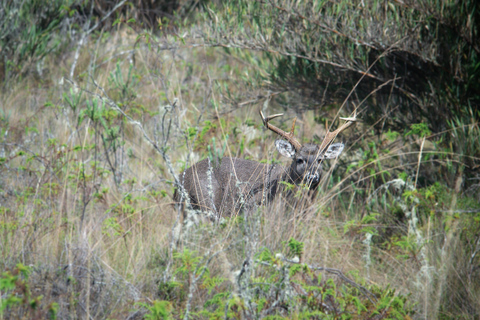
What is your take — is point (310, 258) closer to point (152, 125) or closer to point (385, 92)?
point (385, 92)

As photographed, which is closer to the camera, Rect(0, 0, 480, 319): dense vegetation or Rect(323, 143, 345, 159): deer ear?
Rect(0, 0, 480, 319): dense vegetation

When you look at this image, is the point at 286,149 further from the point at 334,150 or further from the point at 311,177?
the point at 311,177

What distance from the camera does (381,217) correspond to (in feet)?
15.9

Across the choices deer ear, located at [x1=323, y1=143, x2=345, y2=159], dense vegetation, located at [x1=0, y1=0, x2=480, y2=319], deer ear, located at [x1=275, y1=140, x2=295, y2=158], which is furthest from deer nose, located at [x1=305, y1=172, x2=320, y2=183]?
deer ear, located at [x1=275, y1=140, x2=295, y2=158]

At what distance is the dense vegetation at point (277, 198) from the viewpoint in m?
2.86

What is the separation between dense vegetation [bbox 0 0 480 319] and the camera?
286 centimetres

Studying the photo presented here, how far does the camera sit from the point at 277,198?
4426mm

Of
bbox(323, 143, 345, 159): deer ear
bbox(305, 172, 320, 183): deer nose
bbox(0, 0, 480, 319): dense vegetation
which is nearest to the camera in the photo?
bbox(0, 0, 480, 319): dense vegetation

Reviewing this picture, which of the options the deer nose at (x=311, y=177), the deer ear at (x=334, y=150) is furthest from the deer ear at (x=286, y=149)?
the deer nose at (x=311, y=177)

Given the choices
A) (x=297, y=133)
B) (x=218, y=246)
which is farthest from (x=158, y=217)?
(x=297, y=133)

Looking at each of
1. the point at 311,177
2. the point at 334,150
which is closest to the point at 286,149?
the point at 334,150

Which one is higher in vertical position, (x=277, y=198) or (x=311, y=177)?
(x=311, y=177)

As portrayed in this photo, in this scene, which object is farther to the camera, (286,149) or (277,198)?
(286,149)

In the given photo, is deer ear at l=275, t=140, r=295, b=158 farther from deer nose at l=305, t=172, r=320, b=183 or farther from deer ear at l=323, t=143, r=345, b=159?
deer nose at l=305, t=172, r=320, b=183
